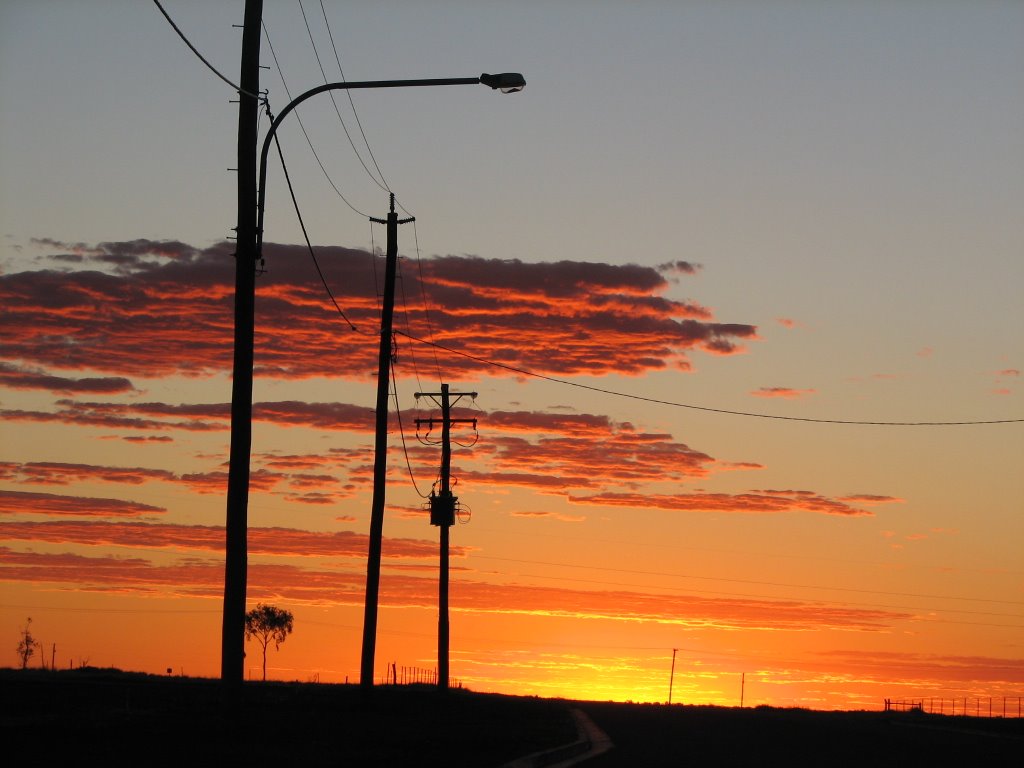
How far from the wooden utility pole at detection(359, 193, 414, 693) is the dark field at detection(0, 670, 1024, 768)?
1801 millimetres

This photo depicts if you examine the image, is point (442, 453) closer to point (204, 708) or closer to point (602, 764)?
point (204, 708)

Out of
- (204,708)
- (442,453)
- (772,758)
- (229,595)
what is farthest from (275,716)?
(442,453)

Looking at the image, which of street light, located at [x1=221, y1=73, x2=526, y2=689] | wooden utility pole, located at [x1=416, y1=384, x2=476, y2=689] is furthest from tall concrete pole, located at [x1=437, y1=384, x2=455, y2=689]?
street light, located at [x1=221, y1=73, x2=526, y2=689]

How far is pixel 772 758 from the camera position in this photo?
22172 millimetres

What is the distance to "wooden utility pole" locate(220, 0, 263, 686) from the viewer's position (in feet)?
71.6

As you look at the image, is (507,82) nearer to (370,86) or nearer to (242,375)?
(370,86)

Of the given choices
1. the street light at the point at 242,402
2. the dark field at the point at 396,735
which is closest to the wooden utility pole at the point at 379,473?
the dark field at the point at 396,735

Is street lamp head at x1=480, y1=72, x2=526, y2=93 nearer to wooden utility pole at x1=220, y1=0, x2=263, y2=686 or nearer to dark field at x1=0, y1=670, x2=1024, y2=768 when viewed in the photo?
wooden utility pole at x1=220, y1=0, x2=263, y2=686

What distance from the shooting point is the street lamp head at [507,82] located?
2283cm

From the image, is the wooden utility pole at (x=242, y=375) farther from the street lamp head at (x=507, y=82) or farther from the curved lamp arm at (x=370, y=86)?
the street lamp head at (x=507, y=82)

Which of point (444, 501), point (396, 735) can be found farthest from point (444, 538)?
point (396, 735)

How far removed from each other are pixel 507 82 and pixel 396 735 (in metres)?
11.3

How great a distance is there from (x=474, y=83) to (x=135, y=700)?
49.8ft

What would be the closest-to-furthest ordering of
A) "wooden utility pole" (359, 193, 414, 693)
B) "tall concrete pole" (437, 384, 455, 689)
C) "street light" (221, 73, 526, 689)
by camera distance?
"street light" (221, 73, 526, 689) → "wooden utility pole" (359, 193, 414, 693) → "tall concrete pole" (437, 384, 455, 689)
